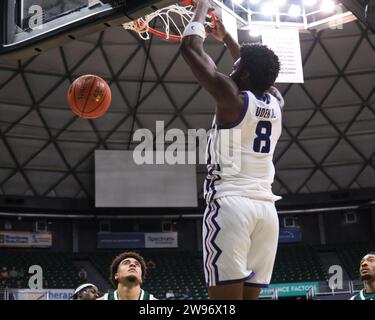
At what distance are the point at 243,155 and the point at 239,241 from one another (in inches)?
22.1

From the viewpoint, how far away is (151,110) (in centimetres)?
2395

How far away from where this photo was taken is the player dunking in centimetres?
359

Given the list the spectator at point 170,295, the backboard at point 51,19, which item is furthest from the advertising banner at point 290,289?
the backboard at point 51,19

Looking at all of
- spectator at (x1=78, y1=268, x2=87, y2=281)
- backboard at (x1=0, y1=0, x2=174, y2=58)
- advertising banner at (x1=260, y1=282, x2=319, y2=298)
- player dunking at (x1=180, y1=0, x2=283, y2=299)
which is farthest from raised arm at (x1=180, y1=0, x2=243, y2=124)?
spectator at (x1=78, y1=268, x2=87, y2=281)

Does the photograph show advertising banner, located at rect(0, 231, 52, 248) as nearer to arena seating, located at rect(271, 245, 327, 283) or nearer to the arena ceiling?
the arena ceiling

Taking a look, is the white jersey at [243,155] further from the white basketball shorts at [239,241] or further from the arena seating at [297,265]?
the arena seating at [297,265]

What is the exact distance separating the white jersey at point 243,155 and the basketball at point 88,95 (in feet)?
22.8

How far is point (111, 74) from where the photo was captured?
74.3 ft

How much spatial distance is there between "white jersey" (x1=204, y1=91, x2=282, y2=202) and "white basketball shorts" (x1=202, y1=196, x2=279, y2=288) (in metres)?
0.08

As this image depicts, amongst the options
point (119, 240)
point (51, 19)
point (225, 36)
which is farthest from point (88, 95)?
point (119, 240)

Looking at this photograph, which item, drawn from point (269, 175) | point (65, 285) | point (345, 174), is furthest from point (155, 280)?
point (269, 175)
